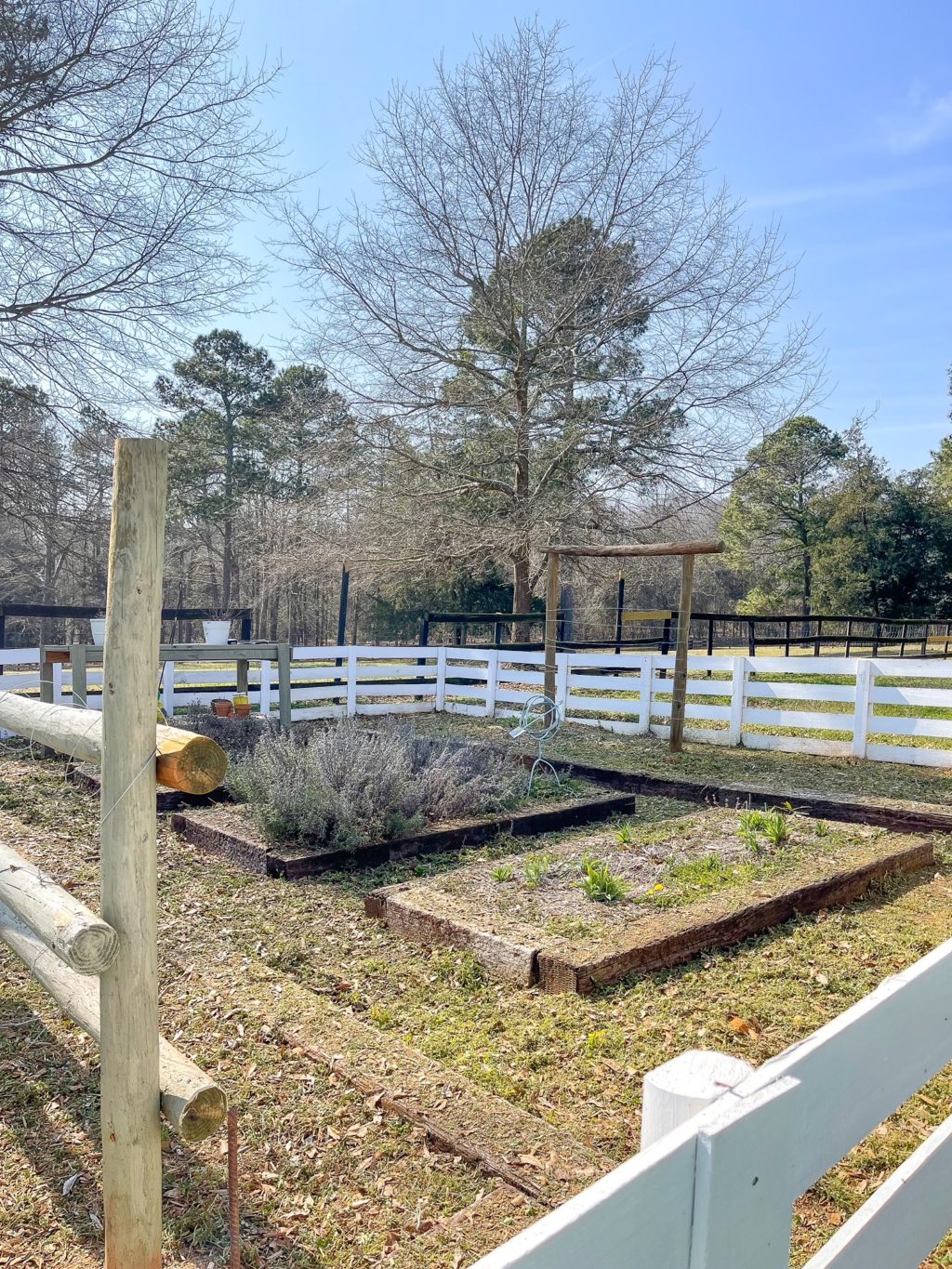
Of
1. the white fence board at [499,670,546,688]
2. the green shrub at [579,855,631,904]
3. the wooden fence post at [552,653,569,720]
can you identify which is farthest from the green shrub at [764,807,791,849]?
the white fence board at [499,670,546,688]

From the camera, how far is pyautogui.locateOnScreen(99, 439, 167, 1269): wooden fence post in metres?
1.63

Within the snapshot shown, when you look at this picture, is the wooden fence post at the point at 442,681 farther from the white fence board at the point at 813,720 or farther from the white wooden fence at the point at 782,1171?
the white wooden fence at the point at 782,1171

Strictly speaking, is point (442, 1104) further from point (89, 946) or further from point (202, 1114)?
point (89, 946)

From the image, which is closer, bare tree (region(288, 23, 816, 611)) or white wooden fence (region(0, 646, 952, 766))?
white wooden fence (region(0, 646, 952, 766))

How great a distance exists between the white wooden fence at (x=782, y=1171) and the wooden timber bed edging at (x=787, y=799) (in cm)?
449

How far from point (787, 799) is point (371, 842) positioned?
3066 mm

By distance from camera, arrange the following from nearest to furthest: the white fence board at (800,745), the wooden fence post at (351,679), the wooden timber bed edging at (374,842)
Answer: the wooden timber bed edging at (374,842), the white fence board at (800,745), the wooden fence post at (351,679)

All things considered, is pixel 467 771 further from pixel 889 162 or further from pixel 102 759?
pixel 889 162

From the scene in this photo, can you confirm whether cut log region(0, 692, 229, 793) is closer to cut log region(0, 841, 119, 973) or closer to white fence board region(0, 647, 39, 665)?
cut log region(0, 841, 119, 973)

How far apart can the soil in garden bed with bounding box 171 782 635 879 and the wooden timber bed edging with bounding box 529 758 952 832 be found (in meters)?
0.71

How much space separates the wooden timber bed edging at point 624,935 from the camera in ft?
10.6

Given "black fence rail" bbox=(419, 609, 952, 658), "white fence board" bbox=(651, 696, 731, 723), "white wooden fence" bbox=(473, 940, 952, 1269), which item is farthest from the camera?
"black fence rail" bbox=(419, 609, 952, 658)

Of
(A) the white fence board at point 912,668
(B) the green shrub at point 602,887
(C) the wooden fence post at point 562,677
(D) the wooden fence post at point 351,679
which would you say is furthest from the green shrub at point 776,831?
(D) the wooden fence post at point 351,679

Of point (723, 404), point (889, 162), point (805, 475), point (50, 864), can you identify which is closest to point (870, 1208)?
point (50, 864)
